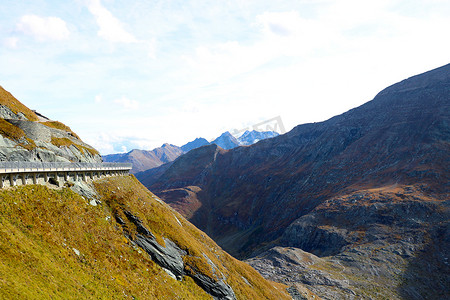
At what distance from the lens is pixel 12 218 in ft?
84.3

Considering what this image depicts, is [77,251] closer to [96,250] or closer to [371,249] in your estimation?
[96,250]

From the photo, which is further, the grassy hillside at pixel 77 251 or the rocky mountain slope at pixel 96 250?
the rocky mountain slope at pixel 96 250

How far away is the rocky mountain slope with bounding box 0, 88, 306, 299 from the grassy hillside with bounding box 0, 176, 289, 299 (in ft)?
0.24

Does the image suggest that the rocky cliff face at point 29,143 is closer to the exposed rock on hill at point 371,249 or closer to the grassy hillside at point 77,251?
the grassy hillside at point 77,251

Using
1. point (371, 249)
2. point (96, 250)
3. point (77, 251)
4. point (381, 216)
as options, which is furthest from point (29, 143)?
point (381, 216)

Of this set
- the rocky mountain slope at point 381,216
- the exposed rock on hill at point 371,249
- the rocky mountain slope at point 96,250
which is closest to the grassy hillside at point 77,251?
the rocky mountain slope at point 96,250

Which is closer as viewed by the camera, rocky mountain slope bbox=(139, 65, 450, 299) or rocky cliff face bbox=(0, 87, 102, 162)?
rocky cliff face bbox=(0, 87, 102, 162)

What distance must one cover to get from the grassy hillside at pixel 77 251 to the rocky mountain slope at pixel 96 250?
2.9 inches

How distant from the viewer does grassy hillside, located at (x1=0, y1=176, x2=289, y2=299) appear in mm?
22156

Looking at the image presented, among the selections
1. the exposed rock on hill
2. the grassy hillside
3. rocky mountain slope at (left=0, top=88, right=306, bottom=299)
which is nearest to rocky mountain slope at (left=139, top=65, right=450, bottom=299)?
the exposed rock on hill

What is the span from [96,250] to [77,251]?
2.45 m

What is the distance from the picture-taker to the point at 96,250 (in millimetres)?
30875

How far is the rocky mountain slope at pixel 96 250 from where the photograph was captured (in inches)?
898

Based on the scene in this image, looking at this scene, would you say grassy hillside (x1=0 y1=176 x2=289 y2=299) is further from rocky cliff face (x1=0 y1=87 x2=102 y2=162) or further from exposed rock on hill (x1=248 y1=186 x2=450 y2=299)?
exposed rock on hill (x1=248 y1=186 x2=450 y2=299)
